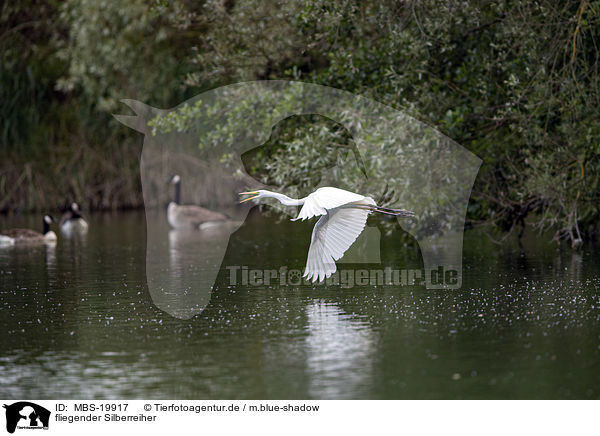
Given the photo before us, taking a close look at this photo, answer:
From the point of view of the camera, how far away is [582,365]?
827 cm

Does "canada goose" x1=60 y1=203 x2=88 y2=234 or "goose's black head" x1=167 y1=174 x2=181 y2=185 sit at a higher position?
"goose's black head" x1=167 y1=174 x2=181 y2=185

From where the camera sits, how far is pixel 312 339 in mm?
9547

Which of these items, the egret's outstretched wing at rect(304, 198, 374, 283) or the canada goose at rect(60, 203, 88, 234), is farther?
the canada goose at rect(60, 203, 88, 234)

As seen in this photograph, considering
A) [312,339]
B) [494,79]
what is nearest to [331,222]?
[312,339]

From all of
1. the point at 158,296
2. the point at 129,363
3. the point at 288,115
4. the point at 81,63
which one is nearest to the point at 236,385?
the point at 129,363

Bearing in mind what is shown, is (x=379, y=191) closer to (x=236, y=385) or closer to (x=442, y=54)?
(x=442, y=54)

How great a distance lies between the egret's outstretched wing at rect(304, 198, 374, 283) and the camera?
1144 cm

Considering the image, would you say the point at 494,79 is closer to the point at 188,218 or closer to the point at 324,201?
the point at 324,201
